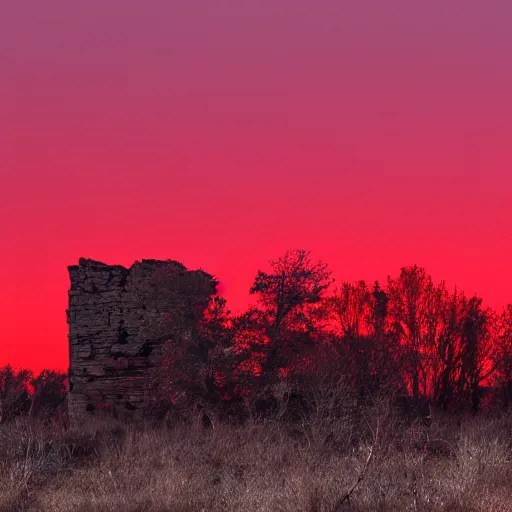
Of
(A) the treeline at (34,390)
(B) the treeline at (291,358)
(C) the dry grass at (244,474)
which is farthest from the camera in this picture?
(A) the treeline at (34,390)

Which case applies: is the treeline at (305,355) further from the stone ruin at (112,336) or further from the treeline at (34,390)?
the treeline at (34,390)

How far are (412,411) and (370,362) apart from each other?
223 centimetres

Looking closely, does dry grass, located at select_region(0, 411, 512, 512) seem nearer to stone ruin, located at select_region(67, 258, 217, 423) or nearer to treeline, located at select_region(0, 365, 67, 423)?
stone ruin, located at select_region(67, 258, 217, 423)

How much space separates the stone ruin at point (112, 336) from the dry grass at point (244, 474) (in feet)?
30.4

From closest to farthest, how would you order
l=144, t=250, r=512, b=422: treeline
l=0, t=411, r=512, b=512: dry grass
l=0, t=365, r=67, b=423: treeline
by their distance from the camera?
l=0, t=411, r=512, b=512: dry grass, l=144, t=250, r=512, b=422: treeline, l=0, t=365, r=67, b=423: treeline

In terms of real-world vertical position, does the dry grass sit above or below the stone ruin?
below

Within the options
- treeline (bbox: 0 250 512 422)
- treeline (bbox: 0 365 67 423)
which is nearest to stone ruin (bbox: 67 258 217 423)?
treeline (bbox: 0 250 512 422)

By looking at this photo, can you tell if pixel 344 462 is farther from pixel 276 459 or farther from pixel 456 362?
pixel 456 362

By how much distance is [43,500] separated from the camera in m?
12.9

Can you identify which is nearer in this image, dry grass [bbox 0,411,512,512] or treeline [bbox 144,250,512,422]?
dry grass [bbox 0,411,512,512]

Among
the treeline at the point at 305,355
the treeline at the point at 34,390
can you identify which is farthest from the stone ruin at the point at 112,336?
the treeline at the point at 34,390

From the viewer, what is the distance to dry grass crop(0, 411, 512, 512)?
11.8 metres

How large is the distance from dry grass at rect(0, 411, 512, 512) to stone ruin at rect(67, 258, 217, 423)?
9259 millimetres

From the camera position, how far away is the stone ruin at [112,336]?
30609mm
